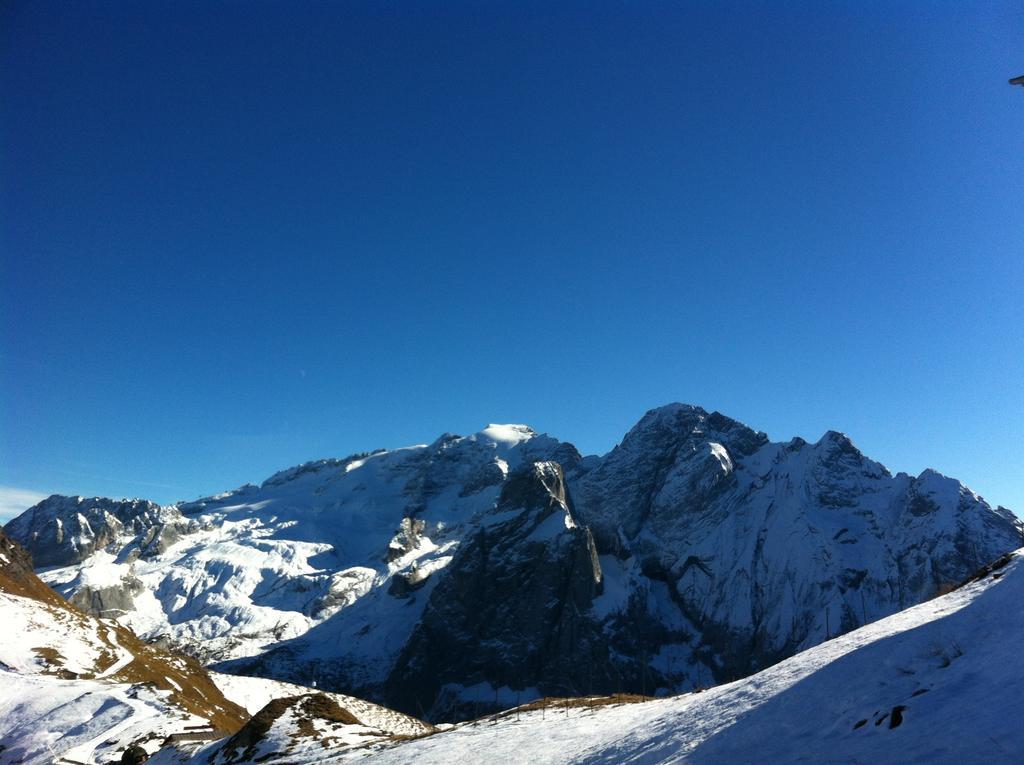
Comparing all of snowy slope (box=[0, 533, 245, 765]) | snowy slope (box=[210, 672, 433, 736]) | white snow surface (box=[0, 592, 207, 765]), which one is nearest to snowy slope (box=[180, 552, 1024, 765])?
white snow surface (box=[0, 592, 207, 765])

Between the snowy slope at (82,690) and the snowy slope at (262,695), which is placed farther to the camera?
the snowy slope at (262,695)

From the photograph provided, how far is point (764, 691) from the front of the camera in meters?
18.1

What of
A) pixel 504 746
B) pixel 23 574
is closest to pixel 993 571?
pixel 504 746

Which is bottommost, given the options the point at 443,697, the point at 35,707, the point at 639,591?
the point at 443,697

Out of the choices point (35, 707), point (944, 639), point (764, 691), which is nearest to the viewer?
point (944, 639)

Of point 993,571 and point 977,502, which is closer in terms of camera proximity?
point 993,571

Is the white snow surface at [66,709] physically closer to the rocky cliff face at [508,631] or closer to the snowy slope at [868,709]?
the snowy slope at [868,709]

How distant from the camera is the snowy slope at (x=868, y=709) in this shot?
1141 cm

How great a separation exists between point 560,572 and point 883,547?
10426 centimetres

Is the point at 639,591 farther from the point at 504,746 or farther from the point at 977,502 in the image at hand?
the point at 504,746

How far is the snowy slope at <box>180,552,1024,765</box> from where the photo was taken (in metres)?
11.4

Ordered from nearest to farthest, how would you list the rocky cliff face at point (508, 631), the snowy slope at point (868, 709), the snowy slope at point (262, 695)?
1. the snowy slope at point (868, 709)
2. the snowy slope at point (262, 695)
3. the rocky cliff face at point (508, 631)

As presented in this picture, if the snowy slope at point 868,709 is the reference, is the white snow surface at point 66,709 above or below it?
A: below

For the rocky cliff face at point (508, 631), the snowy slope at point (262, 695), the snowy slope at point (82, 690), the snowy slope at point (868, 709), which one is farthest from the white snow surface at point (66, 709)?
the rocky cliff face at point (508, 631)
